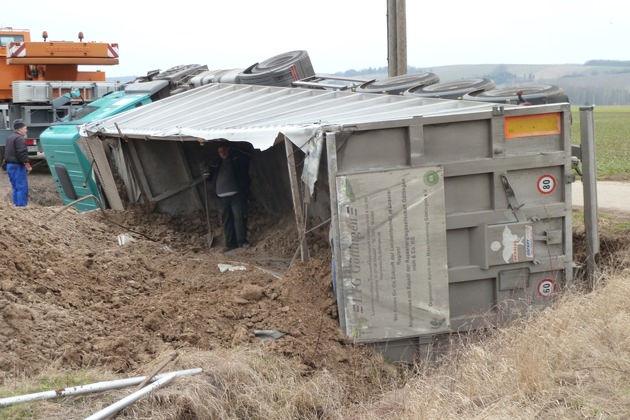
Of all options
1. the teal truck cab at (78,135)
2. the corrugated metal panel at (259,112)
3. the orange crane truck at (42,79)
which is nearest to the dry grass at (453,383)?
the corrugated metal panel at (259,112)

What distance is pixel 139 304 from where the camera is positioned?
7781 mm

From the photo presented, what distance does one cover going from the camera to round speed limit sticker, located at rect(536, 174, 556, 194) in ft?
24.5

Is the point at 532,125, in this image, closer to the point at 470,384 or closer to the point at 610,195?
the point at 470,384

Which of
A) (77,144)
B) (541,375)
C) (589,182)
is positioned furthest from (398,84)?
(541,375)

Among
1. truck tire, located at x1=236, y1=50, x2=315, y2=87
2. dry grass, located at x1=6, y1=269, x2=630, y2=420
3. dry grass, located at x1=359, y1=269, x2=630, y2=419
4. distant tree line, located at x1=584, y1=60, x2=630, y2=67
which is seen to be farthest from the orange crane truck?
distant tree line, located at x1=584, y1=60, x2=630, y2=67

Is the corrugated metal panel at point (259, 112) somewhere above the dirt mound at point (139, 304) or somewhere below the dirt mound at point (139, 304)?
above

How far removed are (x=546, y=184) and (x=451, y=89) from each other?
240 cm

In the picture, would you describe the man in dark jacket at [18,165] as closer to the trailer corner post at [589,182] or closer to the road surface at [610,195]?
the road surface at [610,195]

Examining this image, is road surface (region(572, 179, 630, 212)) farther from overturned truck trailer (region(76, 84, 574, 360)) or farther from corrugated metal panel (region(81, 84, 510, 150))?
overturned truck trailer (region(76, 84, 574, 360))

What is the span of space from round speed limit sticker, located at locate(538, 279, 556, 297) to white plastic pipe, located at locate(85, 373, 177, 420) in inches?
128

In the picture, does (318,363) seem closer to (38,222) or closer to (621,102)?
(38,222)

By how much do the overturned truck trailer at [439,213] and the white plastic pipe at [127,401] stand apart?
180 cm

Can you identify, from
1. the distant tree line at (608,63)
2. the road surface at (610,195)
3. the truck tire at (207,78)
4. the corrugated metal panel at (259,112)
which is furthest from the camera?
the distant tree line at (608,63)

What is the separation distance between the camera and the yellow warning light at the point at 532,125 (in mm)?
7352
